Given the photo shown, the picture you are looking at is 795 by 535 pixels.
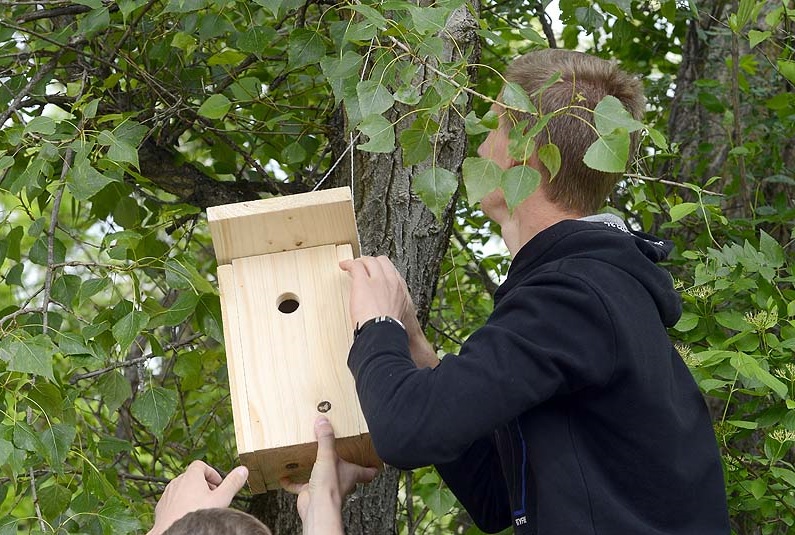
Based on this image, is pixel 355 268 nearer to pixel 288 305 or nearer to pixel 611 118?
pixel 288 305

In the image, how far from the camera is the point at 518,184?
1.77m

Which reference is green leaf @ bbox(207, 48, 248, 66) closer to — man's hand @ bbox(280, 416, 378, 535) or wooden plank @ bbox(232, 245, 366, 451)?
wooden plank @ bbox(232, 245, 366, 451)

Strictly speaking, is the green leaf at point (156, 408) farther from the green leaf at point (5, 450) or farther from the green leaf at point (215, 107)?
the green leaf at point (215, 107)

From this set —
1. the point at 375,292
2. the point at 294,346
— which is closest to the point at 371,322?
the point at 375,292

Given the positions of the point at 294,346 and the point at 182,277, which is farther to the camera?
the point at 182,277

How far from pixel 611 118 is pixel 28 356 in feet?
4.02

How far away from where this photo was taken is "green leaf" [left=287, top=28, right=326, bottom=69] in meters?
2.71

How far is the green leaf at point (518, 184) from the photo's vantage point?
5.76ft

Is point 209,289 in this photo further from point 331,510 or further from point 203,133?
point 203,133

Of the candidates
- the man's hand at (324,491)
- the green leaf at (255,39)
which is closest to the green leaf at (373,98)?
the man's hand at (324,491)

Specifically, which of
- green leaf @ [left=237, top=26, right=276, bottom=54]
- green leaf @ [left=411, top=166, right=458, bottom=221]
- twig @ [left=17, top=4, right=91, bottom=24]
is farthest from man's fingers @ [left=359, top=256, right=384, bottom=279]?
twig @ [left=17, top=4, right=91, bottom=24]

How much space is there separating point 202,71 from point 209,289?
1064 millimetres

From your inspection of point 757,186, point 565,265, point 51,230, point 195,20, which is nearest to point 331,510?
point 565,265

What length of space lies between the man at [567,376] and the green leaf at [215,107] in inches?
33.6
